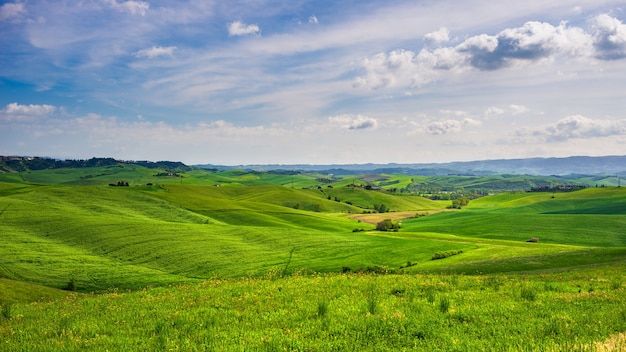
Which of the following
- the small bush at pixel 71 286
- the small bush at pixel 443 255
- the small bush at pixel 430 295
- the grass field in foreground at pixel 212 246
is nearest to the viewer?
the small bush at pixel 430 295

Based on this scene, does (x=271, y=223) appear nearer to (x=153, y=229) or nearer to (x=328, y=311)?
(x=153, y=229)

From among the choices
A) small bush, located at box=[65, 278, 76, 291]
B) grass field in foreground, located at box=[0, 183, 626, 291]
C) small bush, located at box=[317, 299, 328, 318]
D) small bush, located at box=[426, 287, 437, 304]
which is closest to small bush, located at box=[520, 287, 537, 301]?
small bush, located at box=[426, 287, 437, 304]

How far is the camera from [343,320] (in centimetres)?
1150

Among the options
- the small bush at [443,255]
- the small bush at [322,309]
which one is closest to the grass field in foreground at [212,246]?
the small bush at [443,255]

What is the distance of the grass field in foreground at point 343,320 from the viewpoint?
30.7 feet

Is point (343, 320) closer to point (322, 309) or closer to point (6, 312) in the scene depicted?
point (322, 309)

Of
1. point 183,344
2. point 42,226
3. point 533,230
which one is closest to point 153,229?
point 42,226

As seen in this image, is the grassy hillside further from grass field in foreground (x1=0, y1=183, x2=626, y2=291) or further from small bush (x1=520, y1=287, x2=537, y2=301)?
small bush (x1=520, y1=287, x2=537, y2=301)

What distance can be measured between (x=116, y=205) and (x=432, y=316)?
385ft

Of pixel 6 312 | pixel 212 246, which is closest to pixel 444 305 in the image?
pixel 6 312

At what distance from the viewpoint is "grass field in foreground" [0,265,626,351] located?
9359mm

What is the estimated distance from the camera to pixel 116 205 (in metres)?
111

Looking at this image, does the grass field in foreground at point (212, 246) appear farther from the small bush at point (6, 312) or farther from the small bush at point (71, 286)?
the small bush at point (6, 312)

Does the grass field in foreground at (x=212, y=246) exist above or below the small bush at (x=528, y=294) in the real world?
below
